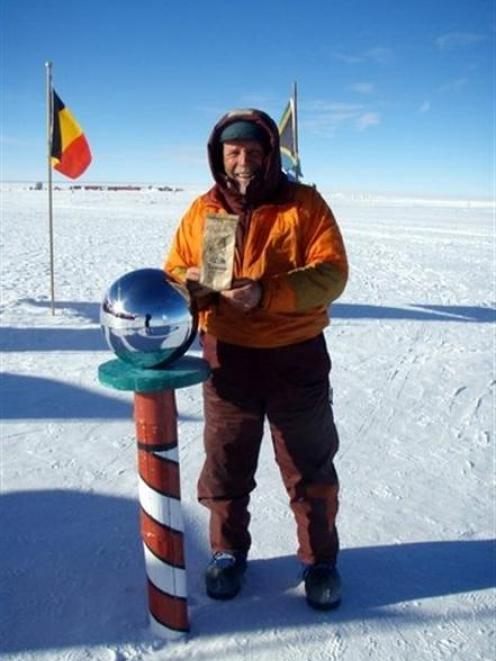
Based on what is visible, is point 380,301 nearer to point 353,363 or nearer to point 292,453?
point 353,363

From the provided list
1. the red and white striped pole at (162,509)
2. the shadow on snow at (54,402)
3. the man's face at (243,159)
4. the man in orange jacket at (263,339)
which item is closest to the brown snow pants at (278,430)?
the man in orange jacket at (263,339)

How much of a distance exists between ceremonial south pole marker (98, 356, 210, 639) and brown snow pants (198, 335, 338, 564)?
28 centimetres

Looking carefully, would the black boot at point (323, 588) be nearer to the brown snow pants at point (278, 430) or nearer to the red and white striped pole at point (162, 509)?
the brown snow pants at point (278, 430)

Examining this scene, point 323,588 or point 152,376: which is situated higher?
point 152,376

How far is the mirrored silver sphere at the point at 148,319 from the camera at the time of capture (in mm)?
1843

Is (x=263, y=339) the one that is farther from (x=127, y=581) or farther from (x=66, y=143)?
(x=66, y=143)

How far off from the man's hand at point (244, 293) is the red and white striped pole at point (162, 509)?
369 mm

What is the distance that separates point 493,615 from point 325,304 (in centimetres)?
136

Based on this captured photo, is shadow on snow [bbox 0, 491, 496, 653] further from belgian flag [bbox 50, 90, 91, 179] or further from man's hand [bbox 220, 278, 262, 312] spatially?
belgian flag [bbox 50, 90, 91, 179]

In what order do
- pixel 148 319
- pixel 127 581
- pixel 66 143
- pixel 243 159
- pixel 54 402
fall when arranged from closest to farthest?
pixel 148 319 → pixel 243 159 → pixel 127 581 → pixel 54 402 → pixel 66 143

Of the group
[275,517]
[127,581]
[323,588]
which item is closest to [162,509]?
[127,581]

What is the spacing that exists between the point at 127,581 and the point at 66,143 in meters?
5.66

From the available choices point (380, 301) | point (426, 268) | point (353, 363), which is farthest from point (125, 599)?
point (426, 268)

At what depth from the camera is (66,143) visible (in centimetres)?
691
